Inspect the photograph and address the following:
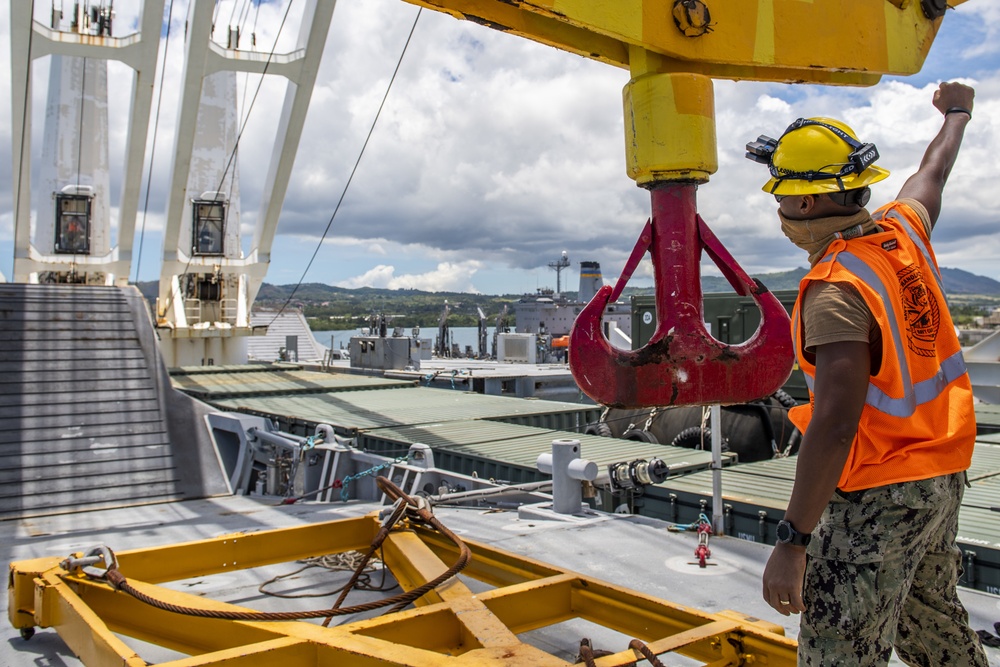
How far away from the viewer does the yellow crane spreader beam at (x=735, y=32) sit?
4570 mm

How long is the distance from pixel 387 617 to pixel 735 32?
12.6 feet

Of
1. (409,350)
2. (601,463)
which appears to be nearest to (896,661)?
(601,463)

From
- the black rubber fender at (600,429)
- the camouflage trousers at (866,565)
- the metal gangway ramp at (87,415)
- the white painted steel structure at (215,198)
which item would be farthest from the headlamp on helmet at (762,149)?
the white painted steel structure at (215,198)

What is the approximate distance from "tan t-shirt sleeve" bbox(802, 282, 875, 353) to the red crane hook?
1.89 m

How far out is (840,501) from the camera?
2.52 m

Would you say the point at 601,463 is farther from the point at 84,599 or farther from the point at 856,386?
the point at 856,386

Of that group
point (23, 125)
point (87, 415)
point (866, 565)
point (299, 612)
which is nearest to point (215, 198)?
point (23, 125)

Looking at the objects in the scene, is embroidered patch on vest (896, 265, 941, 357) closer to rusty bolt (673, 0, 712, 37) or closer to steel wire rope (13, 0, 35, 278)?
rusty bolt (673, 0, 712, 37)

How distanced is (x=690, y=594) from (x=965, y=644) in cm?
251

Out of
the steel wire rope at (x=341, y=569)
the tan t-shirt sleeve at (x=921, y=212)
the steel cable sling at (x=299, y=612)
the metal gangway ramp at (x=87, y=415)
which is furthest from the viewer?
the metal gangway ramp at (x=87, y=415)

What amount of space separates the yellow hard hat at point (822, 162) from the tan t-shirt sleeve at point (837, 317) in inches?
15.4

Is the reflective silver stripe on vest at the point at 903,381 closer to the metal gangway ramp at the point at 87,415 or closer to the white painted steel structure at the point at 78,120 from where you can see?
the metal gangway ramp at the point at 87,415

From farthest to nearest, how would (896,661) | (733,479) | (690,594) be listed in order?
(733,479) → (690,594) → (896,661)

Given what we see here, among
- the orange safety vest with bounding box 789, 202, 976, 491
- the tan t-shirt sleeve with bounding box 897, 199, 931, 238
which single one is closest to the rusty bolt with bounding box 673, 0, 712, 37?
the tan t-shirt sleeve with bounding box 897, 199, 931, 238
